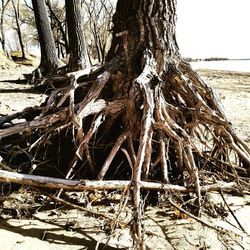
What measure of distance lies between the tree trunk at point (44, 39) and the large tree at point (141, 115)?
6012 mm

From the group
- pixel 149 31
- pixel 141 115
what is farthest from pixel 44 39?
pixel 141 115

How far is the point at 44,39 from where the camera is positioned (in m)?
9.38

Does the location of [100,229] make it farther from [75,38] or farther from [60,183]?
[75,38]

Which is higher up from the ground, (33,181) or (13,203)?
(33,181)

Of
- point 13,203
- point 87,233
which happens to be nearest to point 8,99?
point 13,203

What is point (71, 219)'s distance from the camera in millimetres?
2730

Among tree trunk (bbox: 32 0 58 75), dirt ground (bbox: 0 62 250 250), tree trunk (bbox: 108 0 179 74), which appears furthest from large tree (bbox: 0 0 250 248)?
tree trunk (bbox: 32 0 58 75)

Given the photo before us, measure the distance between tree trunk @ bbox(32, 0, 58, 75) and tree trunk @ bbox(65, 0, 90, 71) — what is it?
935mm

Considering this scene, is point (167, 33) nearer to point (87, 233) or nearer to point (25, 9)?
point (87, 233)

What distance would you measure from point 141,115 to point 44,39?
6.98m

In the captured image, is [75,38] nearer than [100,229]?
No

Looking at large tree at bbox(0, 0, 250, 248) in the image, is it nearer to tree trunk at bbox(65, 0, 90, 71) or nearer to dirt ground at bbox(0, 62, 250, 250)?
dirt ground at bbox(0, 62, 250, 250)

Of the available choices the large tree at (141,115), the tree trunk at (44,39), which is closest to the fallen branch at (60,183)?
the large tree at (141,115)

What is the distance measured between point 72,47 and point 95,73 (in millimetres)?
5246
